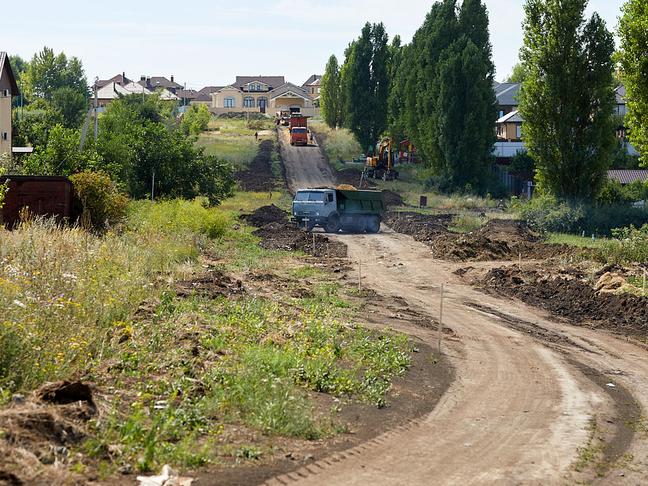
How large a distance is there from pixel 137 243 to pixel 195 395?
1451cm

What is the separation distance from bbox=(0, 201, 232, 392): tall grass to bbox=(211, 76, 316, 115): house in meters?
134

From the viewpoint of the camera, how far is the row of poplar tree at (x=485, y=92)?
46.1 meters

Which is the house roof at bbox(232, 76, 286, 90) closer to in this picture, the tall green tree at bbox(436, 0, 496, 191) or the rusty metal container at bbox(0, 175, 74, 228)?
the tall green tree at bbox(436, 0, 496, 191)

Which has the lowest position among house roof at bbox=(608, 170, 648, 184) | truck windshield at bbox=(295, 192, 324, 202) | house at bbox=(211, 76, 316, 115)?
truck windshield at bbox=(295, 192, 324, 202)

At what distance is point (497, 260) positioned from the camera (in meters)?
36.0

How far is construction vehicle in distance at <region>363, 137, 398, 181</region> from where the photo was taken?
76188 millimetres

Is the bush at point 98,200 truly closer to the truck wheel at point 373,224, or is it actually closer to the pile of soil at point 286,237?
the pile of soil at point 286,237

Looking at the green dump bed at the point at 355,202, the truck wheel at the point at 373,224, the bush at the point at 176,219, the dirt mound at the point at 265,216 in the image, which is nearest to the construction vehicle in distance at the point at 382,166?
the dirt mound at the point at 265,216

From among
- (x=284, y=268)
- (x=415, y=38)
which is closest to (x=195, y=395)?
(x=284, y=268)

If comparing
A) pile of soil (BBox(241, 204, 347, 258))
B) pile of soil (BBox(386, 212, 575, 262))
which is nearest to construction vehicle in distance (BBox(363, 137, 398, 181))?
pile of soil (BBox(386, 212, 575, 262))

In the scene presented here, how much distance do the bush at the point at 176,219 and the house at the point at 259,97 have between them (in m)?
117

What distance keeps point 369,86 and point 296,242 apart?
163 ft

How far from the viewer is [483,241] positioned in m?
38.1

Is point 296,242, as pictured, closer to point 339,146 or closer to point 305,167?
point 305,167
